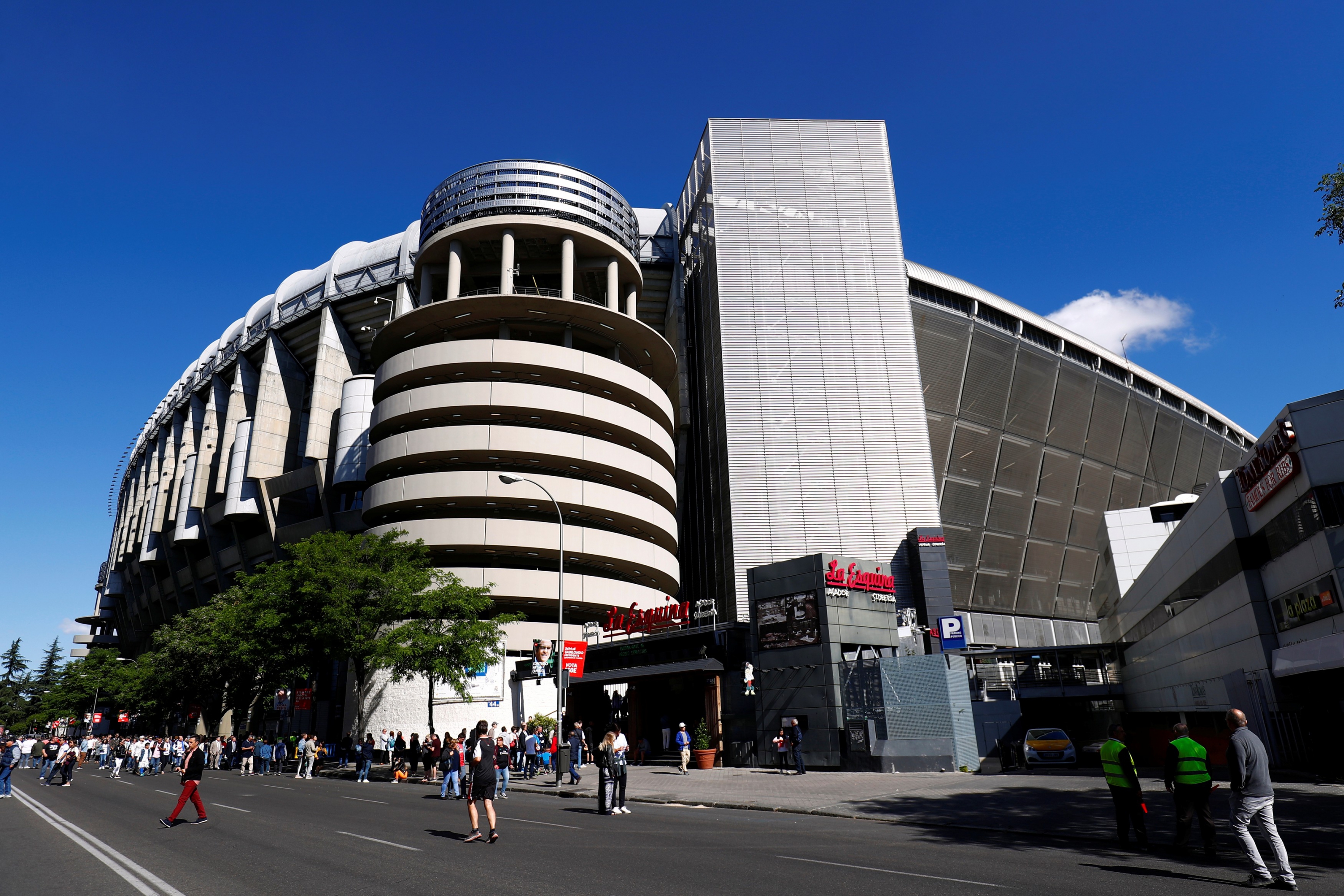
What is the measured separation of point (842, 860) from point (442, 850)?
5928 mm

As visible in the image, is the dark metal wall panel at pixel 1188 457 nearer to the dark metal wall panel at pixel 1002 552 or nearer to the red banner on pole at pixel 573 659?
the dark metal wall panel at pixel 1002 552

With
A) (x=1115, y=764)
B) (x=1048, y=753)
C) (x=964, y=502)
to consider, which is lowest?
(x=1048, y=753)

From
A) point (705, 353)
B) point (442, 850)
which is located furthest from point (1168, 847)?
point (705, 353)

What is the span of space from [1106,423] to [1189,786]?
60806 millimetres

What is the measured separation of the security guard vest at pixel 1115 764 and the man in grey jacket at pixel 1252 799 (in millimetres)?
2188

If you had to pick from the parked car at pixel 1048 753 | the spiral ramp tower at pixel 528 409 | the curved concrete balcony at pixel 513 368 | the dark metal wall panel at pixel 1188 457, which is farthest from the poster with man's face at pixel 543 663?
the dark metal wall panel at pixel 1188 457

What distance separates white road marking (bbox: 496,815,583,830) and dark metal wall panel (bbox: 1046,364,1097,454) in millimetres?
54340

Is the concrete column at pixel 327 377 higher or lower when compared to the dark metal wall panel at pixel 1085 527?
higher

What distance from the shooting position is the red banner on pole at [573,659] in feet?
96.2

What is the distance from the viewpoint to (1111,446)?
2579 inches

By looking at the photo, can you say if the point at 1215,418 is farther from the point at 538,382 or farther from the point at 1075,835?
the point at 1075,835

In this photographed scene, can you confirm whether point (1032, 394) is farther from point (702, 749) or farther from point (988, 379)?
point (702, 749)

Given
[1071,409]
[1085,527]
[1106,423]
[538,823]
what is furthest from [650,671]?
[1106,423]

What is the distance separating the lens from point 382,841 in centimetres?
1344
